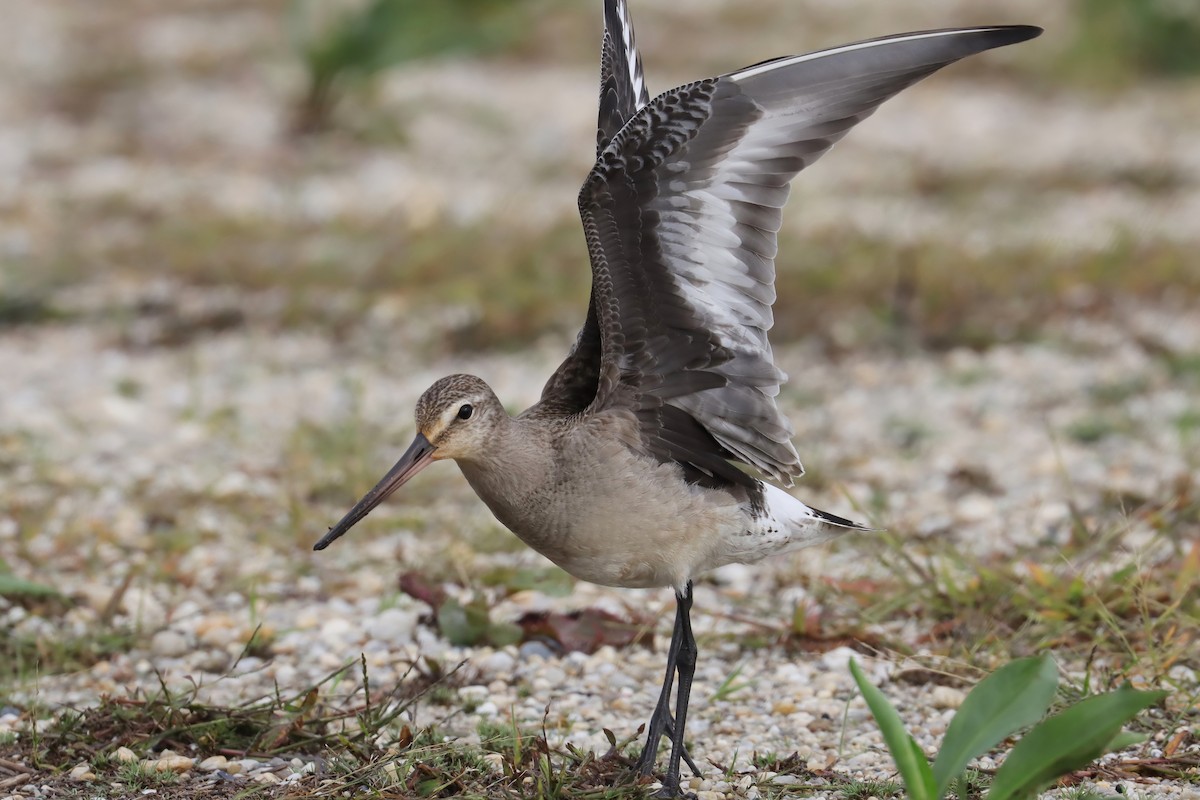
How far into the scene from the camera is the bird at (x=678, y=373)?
4.07m

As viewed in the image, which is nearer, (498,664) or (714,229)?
(714,229)

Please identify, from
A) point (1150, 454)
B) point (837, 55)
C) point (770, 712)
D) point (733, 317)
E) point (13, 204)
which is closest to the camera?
point (837, 55)

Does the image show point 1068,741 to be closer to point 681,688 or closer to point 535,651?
point 681,688

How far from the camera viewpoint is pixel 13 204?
33.9 feet

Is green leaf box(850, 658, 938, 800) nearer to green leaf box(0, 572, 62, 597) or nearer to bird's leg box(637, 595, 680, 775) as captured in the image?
bird's leg box(637, 595, 680, 775)

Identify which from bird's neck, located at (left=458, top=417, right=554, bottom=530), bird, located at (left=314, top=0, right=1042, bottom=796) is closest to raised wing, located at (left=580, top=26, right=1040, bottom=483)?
bird, located at (left=314, top=0, right=1042, bottom=796)

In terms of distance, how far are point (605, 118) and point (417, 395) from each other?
3.27m

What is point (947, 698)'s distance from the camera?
15.3ft

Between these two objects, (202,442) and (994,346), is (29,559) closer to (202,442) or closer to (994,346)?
(202,442)

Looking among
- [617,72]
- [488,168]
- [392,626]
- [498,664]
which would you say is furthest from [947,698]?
[488,168]

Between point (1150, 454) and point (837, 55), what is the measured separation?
363cm

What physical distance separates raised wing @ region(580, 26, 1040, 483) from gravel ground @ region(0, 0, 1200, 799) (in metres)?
0.99

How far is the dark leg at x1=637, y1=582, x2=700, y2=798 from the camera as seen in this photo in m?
4.07

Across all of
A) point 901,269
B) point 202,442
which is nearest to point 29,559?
point 202,442
